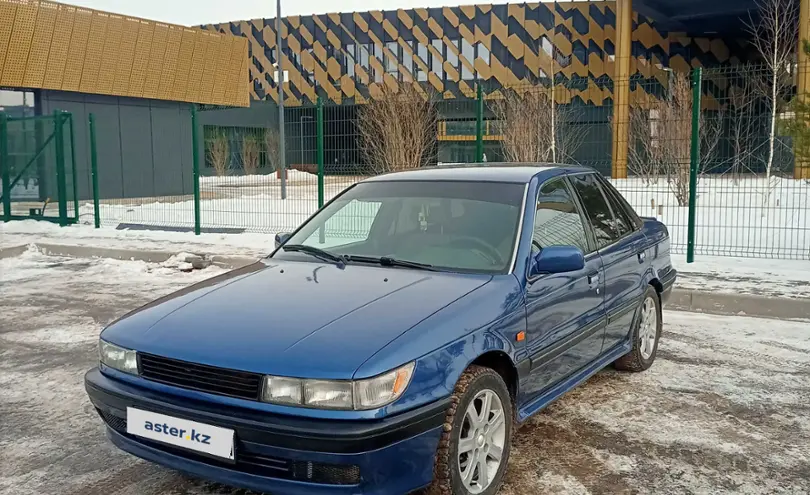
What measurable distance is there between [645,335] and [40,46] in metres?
20.3

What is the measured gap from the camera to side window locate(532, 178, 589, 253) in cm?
416

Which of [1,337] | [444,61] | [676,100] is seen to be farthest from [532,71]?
[1,337]

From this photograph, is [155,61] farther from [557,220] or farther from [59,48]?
[557,220]

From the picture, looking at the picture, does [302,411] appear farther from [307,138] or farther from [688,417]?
[307,138]

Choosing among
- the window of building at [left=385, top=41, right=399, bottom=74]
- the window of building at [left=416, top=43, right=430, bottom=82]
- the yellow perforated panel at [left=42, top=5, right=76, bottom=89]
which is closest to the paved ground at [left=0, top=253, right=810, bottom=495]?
the yellow perforated panel at [left=42, top=5, right=76, bottom=89]

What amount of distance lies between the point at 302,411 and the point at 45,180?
16.2 meters

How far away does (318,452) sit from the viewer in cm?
274

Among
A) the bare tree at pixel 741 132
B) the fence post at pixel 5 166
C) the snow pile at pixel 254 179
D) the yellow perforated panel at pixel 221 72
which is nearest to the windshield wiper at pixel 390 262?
the snow pile at pixel 254 179

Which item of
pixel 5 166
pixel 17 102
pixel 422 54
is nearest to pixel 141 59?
pixel 17 102

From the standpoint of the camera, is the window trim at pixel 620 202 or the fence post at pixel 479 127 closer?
the window trim at pixel 620 202

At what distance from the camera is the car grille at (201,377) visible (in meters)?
2.87

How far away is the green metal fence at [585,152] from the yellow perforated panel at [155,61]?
5081 millimetres

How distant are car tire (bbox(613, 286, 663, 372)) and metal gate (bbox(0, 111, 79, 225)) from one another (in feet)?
45.7

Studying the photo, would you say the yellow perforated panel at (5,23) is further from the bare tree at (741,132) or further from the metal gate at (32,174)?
the bare tree at (741,132)
